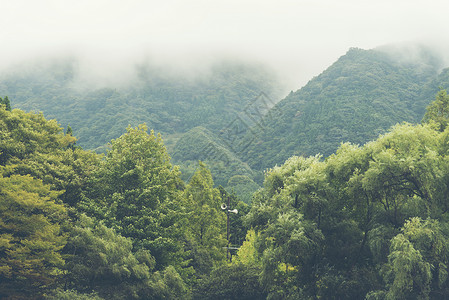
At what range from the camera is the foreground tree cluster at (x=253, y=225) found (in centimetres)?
2098

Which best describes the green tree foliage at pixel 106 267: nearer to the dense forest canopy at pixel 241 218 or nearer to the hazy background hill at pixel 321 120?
the dense forest canopy at pixel 241 218

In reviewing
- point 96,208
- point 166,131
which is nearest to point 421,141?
Answer: point 96,208

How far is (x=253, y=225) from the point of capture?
1045 inches

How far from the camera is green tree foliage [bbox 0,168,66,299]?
20891 millimetres

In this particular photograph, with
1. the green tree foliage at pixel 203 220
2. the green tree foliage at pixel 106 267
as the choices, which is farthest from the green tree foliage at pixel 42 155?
the green tree foliage at pixel 203 220

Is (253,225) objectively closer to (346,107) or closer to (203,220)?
(203,220)

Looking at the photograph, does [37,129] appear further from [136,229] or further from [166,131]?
[166,131]

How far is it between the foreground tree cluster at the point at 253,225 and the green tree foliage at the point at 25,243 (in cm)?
7

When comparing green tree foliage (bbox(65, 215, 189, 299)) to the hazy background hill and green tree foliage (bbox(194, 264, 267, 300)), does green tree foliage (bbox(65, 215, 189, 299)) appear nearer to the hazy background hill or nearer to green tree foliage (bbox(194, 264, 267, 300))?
green tree foliage (bbox(194, 264, 267, 300))

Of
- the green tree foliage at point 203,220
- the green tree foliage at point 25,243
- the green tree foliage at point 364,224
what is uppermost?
the green tree foliage at point 25,243

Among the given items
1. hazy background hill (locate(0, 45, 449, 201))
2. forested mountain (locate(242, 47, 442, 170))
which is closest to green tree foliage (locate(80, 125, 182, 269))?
hazy background hill (locate(0, 45, 449, 201))

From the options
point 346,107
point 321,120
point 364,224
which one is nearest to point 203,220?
point 364,224

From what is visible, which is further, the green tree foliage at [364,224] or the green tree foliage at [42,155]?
the green tree foliage at [42,155]

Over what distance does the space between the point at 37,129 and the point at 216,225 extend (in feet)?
64.7
